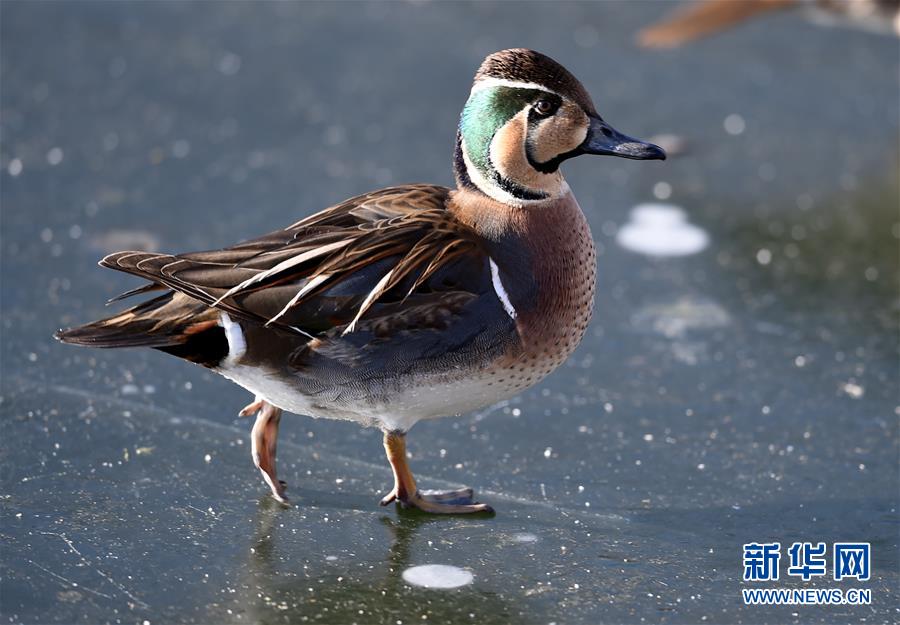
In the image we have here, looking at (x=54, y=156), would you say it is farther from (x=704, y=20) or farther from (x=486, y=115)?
(x=704, y=20)

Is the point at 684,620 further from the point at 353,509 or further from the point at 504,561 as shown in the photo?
the point at 353,509

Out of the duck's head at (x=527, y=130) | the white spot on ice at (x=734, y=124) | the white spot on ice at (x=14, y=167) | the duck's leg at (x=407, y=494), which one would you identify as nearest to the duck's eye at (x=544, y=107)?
the duck's head at (x=527, y=130)

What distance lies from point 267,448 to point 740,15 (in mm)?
4962

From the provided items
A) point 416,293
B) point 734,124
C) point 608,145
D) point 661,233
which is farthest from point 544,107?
point 734,124

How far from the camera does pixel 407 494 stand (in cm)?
394

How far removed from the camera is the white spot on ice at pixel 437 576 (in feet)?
11.6

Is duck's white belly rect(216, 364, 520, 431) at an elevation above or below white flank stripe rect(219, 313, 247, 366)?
below

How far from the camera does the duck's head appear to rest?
3865 millimetres

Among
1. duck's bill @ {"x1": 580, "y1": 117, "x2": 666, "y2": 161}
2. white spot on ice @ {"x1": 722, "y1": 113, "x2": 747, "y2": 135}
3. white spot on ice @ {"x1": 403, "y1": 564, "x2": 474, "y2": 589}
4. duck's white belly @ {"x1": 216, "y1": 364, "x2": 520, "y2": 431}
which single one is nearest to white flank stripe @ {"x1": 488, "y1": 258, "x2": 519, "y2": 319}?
duck's white belly @ {"x1": 216, "y1": 364, "x2": 520, "y2": 431}

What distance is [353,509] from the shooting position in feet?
13.1

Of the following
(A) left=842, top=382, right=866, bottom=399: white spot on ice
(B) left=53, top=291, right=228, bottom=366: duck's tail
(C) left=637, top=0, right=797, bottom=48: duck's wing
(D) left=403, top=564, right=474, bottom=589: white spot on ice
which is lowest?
(D) left=403, top=564, right=474, bottom=589: white spot on ice

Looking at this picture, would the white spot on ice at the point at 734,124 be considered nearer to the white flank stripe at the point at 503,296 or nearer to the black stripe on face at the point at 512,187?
the black stripe on face at the point at 512,187

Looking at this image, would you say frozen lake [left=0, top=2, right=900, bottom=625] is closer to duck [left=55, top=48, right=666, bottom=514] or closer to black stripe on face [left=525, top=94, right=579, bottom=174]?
duck [left=55, top=48, right=666, bottom=514]

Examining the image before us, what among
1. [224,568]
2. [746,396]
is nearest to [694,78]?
[746,396]
